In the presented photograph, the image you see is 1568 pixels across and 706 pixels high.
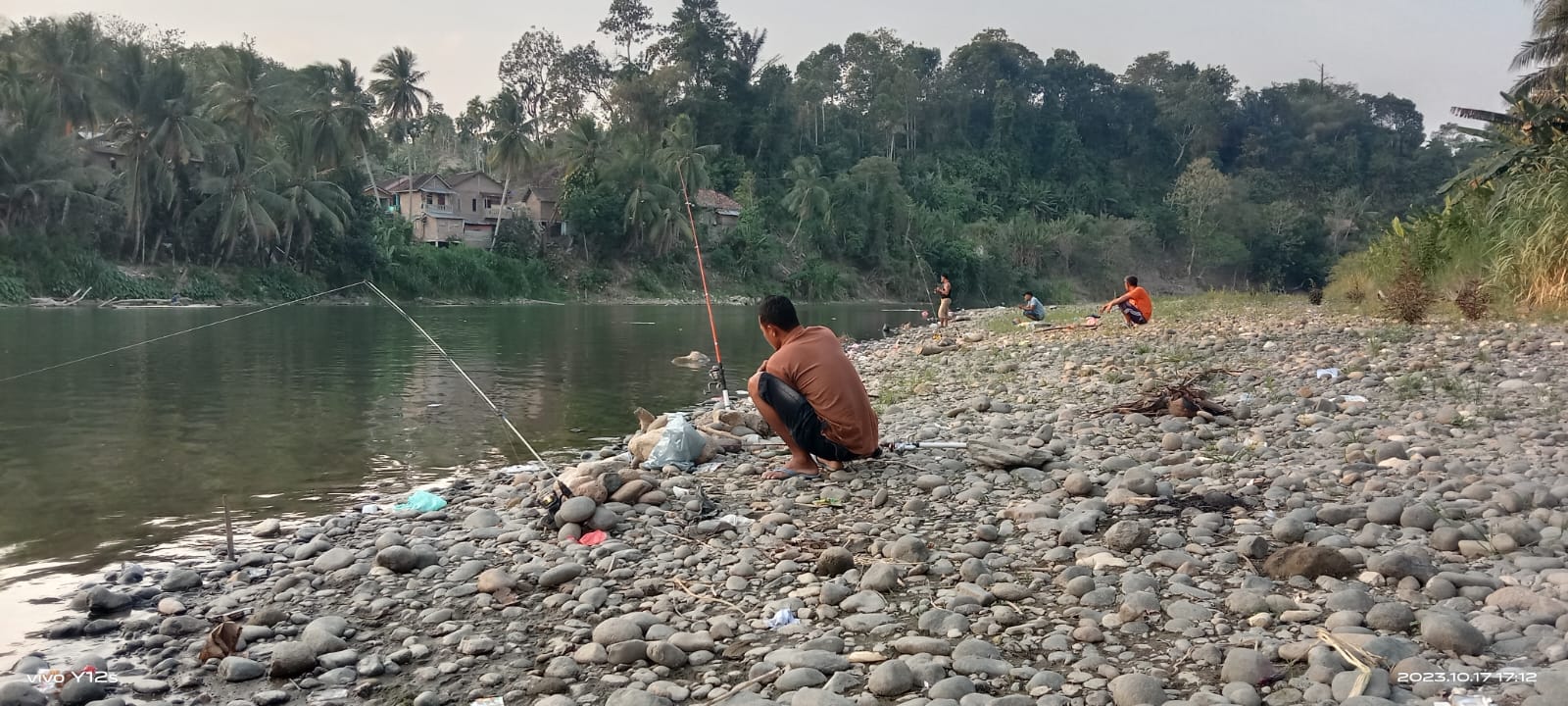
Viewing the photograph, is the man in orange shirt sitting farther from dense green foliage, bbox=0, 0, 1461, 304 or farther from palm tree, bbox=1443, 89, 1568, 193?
dense green foliage, bbox=0, 0, 1461, 304

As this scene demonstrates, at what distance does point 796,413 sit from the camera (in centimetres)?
593

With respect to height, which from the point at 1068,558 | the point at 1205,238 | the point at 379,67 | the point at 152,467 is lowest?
the point at 152,467

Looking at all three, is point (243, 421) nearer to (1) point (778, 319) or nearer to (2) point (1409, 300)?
(1) point (778, 319)

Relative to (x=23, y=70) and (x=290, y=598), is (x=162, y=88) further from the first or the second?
(x=290, y=598)

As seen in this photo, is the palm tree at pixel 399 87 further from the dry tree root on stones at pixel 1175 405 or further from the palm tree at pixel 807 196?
the dry tree root on stones at pixel 1175 405

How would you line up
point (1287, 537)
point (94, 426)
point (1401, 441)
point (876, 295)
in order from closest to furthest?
point (1287, 537)
point (1401, 441)
point (94, 426)
point (876, 295)

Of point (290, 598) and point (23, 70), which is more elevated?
point (23, 70)

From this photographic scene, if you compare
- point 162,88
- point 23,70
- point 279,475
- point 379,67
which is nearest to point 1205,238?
point 379,67

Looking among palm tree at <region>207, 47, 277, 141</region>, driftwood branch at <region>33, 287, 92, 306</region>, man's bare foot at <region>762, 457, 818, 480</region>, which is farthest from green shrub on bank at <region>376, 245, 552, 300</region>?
man's bare foot at <region>762, 457, 818, 480</region>

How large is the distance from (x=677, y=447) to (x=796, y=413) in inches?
44.6

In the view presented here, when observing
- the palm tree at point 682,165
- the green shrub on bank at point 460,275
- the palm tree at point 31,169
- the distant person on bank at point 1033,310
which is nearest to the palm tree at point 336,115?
the green shrub on bank at point 460,275

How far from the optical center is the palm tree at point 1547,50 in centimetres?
2314

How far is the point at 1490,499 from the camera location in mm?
4520

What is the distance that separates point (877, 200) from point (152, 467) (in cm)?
6021
